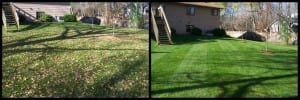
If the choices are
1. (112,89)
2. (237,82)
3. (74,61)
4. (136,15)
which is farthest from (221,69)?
(74,61)

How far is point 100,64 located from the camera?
32.1ft

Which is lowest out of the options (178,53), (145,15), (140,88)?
(140,88)

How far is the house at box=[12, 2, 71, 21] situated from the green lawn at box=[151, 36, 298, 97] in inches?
73.3

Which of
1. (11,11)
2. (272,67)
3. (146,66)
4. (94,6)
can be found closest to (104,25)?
(94,6)

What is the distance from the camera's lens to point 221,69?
9.67m

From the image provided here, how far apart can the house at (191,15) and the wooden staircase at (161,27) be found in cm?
9

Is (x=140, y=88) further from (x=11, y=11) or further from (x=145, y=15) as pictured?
(x=11, y=11)

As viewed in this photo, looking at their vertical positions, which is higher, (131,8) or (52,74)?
(131,8)

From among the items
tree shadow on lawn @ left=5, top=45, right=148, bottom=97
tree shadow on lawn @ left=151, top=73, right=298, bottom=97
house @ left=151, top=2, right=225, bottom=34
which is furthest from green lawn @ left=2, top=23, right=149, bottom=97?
house @ left=151, top=2, right=225, bottom=34

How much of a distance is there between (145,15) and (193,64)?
130cm

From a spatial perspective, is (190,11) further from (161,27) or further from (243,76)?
(243,76)

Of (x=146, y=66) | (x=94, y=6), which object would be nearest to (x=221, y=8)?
(x=146, y=66)

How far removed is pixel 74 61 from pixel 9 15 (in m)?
1.54

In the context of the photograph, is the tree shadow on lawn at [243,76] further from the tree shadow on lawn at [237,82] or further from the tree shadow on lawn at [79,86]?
the tree shadow on lawn at [79,86]
